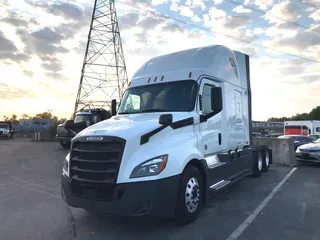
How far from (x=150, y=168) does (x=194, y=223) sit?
1487 mm

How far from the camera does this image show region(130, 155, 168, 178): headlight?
4.45m

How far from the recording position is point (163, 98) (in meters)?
6.05

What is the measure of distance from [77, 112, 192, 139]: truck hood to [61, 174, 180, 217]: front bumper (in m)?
→ 0.81

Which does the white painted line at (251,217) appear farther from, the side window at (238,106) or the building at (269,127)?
the building at (269,127)

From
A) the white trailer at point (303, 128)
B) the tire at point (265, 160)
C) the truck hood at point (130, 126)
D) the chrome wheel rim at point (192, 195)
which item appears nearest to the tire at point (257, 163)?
the tire at point (265, 160)

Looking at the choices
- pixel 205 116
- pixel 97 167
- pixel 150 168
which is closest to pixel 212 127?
pixel 205 116

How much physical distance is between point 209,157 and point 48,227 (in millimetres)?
3335

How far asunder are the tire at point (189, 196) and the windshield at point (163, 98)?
128 centimetres

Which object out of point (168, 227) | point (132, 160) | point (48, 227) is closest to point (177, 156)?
point (132, 160)

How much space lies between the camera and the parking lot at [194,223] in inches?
186

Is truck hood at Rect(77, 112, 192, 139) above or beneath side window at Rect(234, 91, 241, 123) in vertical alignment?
beneath

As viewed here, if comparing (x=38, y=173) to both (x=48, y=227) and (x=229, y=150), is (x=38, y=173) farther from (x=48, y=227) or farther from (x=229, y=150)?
(x=229, y=150)

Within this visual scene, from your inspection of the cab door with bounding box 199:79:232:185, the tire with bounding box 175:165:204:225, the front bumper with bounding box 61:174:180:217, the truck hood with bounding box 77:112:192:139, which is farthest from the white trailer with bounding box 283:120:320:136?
the front bumper with bounding box 61:174:180:217

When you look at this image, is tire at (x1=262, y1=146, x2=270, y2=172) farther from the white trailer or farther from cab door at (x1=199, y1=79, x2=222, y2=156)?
the white trailer
